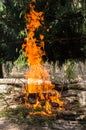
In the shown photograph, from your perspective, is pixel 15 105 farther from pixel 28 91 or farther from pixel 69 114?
pixel 69 114

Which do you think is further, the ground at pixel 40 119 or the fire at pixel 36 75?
the fire at pixel 36 75

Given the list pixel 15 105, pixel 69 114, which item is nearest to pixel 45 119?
pixel 69 114

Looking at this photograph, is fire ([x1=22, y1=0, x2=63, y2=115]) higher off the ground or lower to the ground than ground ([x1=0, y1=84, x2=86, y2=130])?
higher

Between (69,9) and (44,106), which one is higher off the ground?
(69,9)

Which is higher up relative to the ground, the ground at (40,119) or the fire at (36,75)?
the fire at (36,75)

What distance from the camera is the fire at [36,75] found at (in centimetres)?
1020

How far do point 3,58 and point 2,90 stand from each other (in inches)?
67.7

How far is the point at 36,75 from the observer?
1109 cm

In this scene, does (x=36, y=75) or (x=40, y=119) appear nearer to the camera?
(x=40, y=119)

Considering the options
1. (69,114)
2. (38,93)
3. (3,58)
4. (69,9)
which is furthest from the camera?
(3,58)

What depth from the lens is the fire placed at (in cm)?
1020

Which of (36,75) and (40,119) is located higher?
(36,75)

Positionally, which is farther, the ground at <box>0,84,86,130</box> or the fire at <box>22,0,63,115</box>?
the fire at <box>22,0,63,115</box>

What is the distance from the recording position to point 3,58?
40.7 feet
